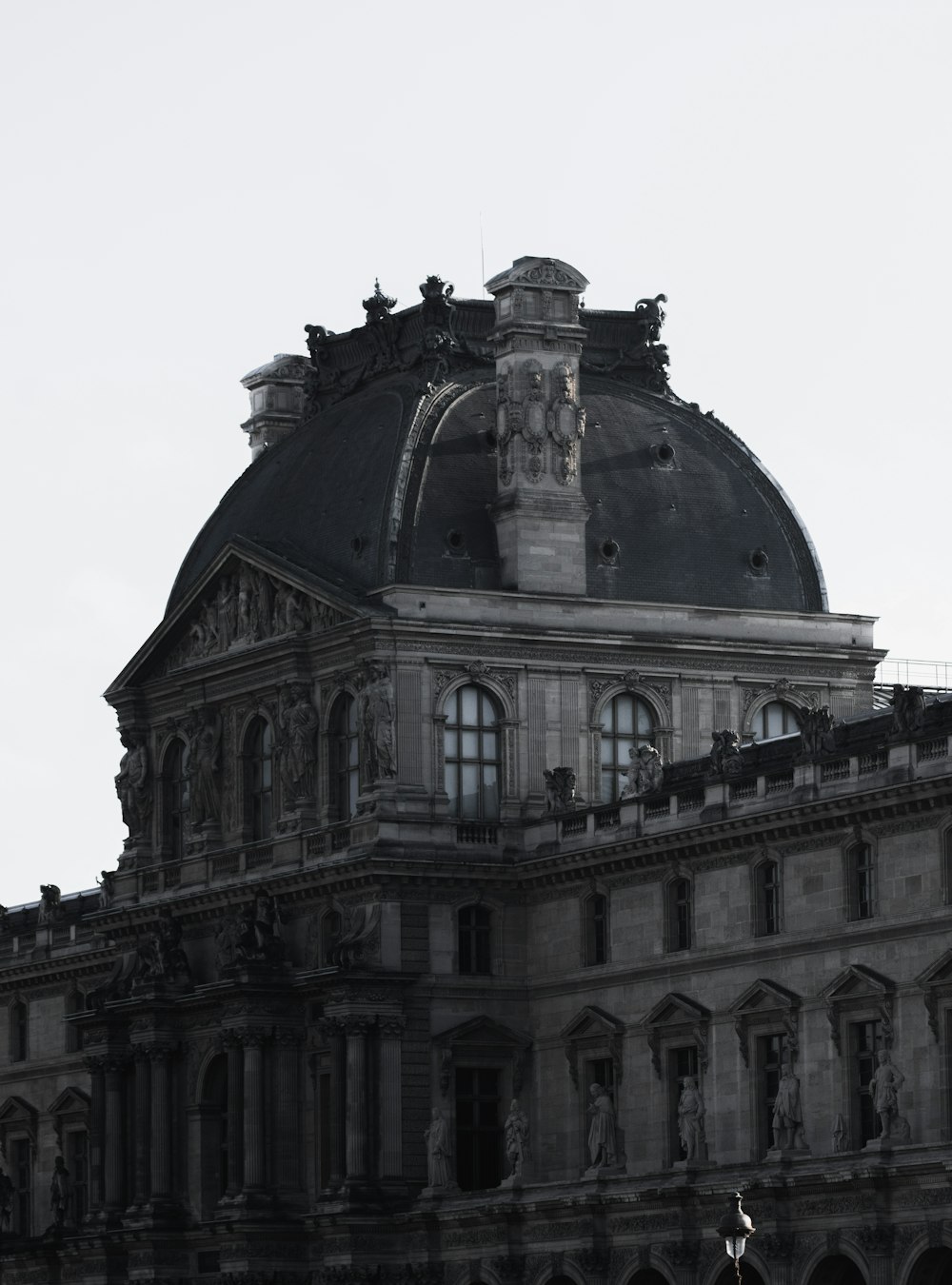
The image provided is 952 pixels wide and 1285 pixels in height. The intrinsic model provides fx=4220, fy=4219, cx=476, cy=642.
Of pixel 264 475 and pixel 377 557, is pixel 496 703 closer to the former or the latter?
pixel 377 557

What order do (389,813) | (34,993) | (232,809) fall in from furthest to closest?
1. (34,993)
2. (232,809)
3. (389,813)

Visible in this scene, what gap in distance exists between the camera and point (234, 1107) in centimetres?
11625

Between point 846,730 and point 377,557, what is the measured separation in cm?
1676

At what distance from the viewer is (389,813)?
4444 inches

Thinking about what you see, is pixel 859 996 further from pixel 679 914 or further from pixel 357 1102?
pixel 357 1102

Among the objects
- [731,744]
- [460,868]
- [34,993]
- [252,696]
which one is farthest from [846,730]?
[34,993]

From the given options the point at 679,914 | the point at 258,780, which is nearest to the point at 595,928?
the point at 679,914

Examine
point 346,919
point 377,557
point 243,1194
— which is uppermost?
point 377,557

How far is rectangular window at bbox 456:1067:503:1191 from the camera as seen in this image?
370ft

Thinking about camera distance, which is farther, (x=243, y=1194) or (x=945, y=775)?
(x=243, y=1194)

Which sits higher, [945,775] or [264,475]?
[264,475]

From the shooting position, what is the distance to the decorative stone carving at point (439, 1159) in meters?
110

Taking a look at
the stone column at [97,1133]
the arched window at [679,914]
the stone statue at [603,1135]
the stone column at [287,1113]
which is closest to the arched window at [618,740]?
the arched window at [679,914]

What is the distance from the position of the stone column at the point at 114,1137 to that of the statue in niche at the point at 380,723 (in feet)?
48.6
